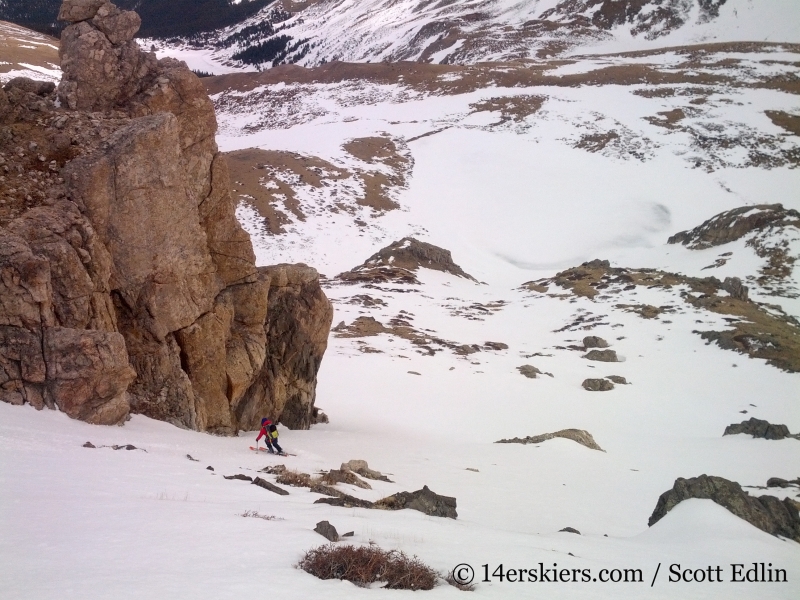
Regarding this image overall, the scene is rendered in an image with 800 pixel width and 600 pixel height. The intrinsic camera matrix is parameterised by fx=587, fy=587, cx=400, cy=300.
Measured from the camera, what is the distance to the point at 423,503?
32.5 feet

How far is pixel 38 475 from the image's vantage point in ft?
21.8

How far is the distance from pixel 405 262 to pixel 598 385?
2503cm

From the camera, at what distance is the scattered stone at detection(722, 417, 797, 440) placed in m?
20.3

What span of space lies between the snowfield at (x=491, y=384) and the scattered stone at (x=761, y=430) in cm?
70

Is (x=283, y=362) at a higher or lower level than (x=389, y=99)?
lower

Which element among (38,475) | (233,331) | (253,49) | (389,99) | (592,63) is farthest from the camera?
(253,49)

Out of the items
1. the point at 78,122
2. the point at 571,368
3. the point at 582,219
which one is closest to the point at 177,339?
the point at 78,122

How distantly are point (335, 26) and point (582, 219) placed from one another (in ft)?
528

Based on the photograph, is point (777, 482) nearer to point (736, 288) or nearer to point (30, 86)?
point (30, 86)

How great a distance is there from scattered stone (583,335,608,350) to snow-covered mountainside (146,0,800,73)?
106 m

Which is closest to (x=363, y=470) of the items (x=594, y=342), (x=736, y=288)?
(x=594, y=342)

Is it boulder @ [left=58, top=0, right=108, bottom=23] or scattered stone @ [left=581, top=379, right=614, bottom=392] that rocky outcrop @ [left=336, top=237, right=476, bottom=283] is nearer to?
scattered stone @ [left=581, top=379, right=614, bottom=392]

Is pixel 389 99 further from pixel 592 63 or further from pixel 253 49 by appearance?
pixel 253 49

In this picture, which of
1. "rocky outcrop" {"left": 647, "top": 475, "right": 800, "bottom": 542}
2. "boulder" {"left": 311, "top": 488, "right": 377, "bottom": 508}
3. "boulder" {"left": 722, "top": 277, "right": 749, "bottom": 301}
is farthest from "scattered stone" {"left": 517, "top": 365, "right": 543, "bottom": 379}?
"boulder" {"left": 311, "top": 488, "right": 377, "bottom": 508}
